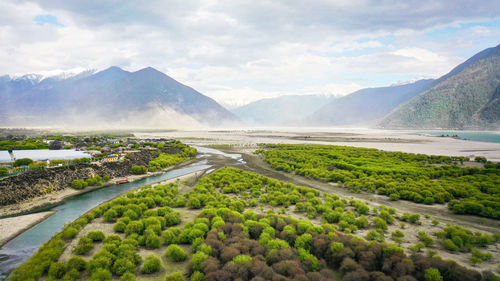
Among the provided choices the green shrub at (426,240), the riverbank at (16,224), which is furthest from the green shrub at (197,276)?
the riverbank at (16,224)

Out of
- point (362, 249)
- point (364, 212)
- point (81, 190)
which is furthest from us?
point (81, 190)

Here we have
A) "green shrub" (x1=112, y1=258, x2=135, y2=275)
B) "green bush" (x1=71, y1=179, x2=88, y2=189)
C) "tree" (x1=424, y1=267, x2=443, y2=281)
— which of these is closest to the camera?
"tree" (x1=424, y1=267, x2=443, y2=281)

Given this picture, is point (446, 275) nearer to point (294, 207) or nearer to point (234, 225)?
point (234, 225)

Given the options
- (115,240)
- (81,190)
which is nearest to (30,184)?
(81,190)

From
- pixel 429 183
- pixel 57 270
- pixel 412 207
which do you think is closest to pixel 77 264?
pixel 57 270

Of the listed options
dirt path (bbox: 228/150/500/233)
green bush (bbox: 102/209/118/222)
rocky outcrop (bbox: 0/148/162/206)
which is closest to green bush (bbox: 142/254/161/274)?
green bush (bbox: 102/209/118/222)

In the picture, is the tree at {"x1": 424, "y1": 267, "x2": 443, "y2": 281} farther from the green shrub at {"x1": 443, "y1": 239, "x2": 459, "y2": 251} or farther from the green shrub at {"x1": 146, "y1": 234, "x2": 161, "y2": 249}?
the green shrub at {"x1": 146, "y1": 234, "x2": 161, "y2": 249}

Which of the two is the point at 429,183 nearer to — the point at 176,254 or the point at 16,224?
the point at 176,254
